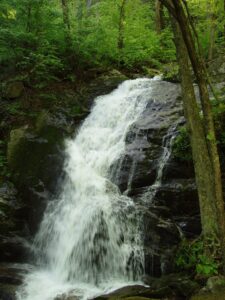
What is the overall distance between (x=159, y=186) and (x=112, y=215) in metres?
1.14

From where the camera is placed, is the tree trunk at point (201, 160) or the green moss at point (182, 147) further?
the green moss at point (182, 147)

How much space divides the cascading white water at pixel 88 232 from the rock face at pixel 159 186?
9.9 inches

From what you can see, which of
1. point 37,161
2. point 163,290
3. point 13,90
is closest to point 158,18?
point 13,90

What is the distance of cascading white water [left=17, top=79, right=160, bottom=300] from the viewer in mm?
7352

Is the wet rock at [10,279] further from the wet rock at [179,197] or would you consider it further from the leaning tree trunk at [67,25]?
the leaning tree trunk at [67,25]

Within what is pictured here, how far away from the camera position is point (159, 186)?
8.05m

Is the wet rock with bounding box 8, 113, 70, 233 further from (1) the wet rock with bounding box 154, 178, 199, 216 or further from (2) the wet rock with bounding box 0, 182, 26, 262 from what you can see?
(1) the wet rock with bounding box 154, 178, 199, 216

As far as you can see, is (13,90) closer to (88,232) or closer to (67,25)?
(67,25)

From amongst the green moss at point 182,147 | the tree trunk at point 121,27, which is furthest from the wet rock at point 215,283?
the tree trunk at point 121,27

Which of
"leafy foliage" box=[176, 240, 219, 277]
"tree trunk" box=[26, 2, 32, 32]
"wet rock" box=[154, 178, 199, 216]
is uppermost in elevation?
"tree trunk" box=[26, 2, 32, 32]

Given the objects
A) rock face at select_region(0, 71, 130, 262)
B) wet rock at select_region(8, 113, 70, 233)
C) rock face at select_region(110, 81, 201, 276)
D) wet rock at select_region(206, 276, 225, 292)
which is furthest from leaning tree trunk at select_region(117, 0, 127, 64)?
wet rock at select_region(206, 276, 225, 292)

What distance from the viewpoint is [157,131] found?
9.05 m

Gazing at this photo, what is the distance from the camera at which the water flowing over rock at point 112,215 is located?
24.0 ft

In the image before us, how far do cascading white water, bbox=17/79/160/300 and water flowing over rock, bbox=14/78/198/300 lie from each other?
19 mm
